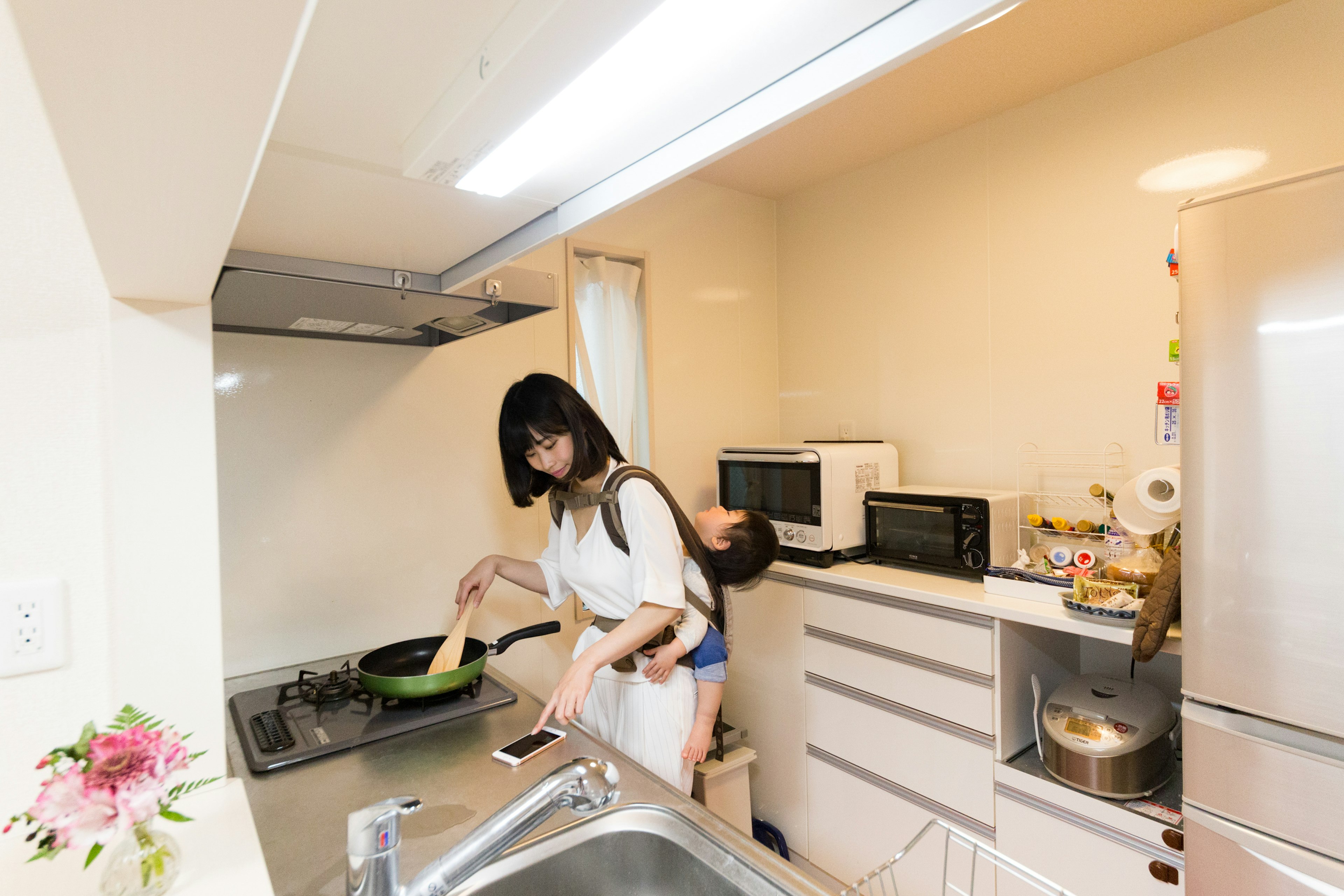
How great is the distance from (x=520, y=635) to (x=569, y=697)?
0.36m

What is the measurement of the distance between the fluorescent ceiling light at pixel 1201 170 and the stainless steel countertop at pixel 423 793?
222cm

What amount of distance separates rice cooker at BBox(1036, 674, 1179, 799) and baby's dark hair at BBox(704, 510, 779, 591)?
2.87 ft

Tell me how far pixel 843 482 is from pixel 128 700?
201cm

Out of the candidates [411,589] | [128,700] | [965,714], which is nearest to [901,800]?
[965,714]

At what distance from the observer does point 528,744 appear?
1.22 meters

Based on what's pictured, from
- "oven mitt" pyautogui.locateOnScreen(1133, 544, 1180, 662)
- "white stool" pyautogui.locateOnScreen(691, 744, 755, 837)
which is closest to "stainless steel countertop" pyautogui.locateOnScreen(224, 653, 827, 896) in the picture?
"white stool" pyautogui.locateOnScreen(691, 744, 755, 837)

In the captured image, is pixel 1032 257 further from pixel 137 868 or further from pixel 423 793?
pixel 137 868

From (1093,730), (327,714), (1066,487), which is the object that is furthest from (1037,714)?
(327,714)

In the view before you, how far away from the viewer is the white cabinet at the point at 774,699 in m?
2.36

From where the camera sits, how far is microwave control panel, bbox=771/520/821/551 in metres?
2.33

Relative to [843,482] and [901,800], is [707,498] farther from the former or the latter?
[901,800]

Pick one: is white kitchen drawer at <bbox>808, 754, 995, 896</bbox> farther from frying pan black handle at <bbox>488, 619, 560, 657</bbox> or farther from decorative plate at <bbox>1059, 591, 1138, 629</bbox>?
frying pan black handle at <bbox>488, 619, 560, 657</bbox>

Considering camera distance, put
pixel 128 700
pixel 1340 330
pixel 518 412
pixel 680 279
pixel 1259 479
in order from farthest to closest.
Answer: pixel 680 279
pixel 518 412
pixel 1259 479
pixel 1340 330
pixel 128 700

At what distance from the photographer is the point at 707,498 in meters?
2.86
